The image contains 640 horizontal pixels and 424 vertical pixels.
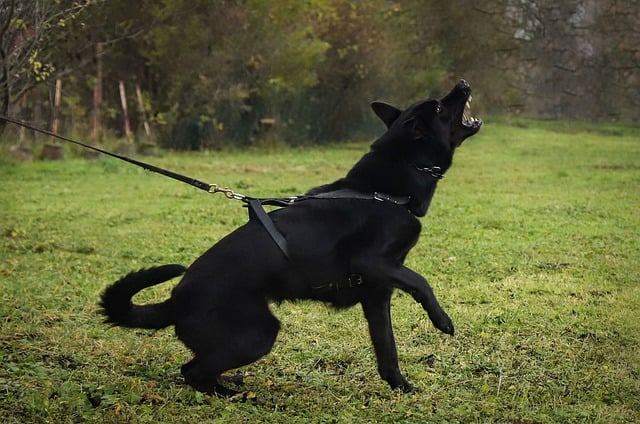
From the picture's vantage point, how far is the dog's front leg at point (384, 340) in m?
4.61

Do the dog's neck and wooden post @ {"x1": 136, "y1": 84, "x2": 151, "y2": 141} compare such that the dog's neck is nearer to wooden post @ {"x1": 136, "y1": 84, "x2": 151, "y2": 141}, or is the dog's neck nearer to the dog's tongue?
the dog's tongue

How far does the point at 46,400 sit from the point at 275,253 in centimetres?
136

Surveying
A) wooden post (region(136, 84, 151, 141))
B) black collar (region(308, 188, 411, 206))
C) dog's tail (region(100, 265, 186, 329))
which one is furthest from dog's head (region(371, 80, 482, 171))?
wooden post (region(136, 84, 151, 141))

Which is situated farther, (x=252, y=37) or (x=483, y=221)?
(x=252, y=37)

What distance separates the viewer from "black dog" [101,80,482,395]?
4.20 metres

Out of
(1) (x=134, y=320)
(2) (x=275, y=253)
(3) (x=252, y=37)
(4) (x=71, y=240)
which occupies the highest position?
(3) (x=252, y=37)

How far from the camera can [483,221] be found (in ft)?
35.7

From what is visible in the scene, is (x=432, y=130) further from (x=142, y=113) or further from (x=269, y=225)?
(x=142, y=113)

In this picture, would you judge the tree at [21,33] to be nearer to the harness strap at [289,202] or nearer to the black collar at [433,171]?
the harness strap at [289,202]

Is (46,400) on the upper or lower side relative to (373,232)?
lower

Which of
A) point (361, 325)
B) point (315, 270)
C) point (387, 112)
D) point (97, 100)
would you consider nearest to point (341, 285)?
point (315, 270)

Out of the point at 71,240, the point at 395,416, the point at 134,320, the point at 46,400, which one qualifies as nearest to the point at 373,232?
the point at 395,416

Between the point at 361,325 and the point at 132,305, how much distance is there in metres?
2.09

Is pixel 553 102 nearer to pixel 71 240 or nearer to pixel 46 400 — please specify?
pixel 71 240
